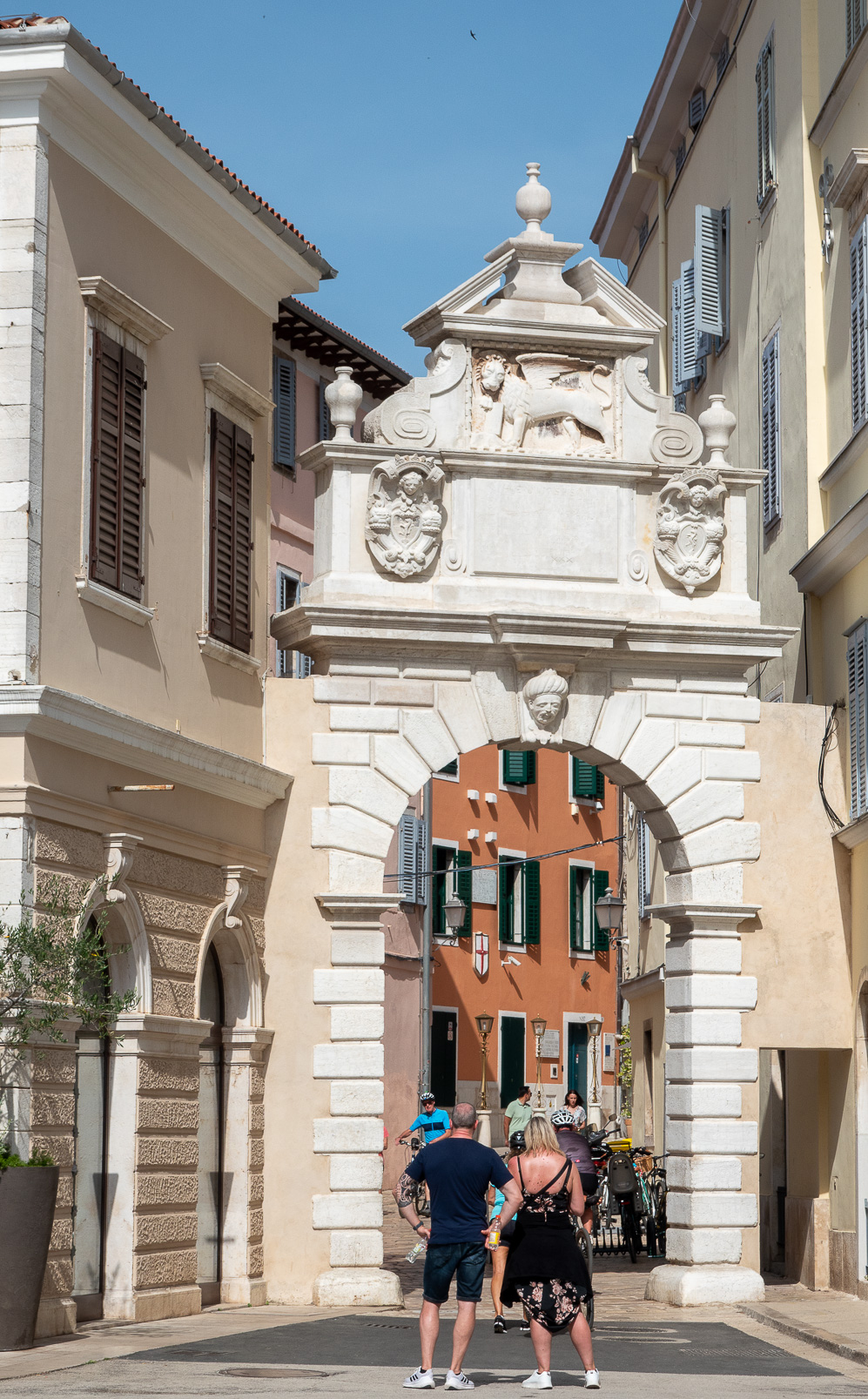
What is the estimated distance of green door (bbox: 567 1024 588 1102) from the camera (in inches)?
1845

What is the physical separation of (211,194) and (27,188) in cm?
304

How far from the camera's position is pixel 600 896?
4812cm

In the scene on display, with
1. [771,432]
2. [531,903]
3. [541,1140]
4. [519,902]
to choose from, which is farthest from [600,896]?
[541,1140]

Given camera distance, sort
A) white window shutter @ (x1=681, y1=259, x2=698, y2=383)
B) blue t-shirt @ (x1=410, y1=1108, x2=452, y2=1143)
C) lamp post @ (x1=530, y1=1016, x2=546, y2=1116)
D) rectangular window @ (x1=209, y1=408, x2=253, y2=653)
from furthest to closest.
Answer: lamp post @ (x1=530, y1=1016, x2=546, y2=1116)
white window shutter @ (x1=681, y1=259, x2=698, y2=383)
blue t-shirt @ (x1=410, y1=1108, x2=452, y2=1143)
rectangular window @ (x1=209, y1=408, x2=253, y2=653)

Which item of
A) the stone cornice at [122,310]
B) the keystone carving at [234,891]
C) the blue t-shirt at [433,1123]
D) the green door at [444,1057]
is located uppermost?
the stone cornice at [122,310]

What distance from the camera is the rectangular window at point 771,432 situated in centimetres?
2311

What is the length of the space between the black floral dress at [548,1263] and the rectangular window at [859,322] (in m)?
8.87

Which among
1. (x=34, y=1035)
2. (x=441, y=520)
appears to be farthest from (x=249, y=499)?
(x=34, y=1035)

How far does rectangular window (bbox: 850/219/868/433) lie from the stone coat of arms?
12.7 ft

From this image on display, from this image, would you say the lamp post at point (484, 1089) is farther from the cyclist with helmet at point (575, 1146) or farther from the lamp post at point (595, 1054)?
the cyclist with helmet at point (575, 1146)

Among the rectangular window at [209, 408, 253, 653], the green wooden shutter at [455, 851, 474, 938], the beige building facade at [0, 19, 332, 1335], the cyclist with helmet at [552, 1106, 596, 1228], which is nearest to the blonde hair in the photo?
the cyclist with helmet at [552, 1106, 596, 1228]

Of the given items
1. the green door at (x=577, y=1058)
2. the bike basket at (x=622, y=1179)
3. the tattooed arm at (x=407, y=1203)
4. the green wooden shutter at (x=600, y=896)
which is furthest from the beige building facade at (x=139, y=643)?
the green wooden shutter at (x=600, y=896)

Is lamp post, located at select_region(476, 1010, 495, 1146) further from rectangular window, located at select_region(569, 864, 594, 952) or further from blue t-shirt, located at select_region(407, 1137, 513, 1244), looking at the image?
blue t-shirt, located at select_region(407, 1137, 513, 1244)

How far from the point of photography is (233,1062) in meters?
18.5
